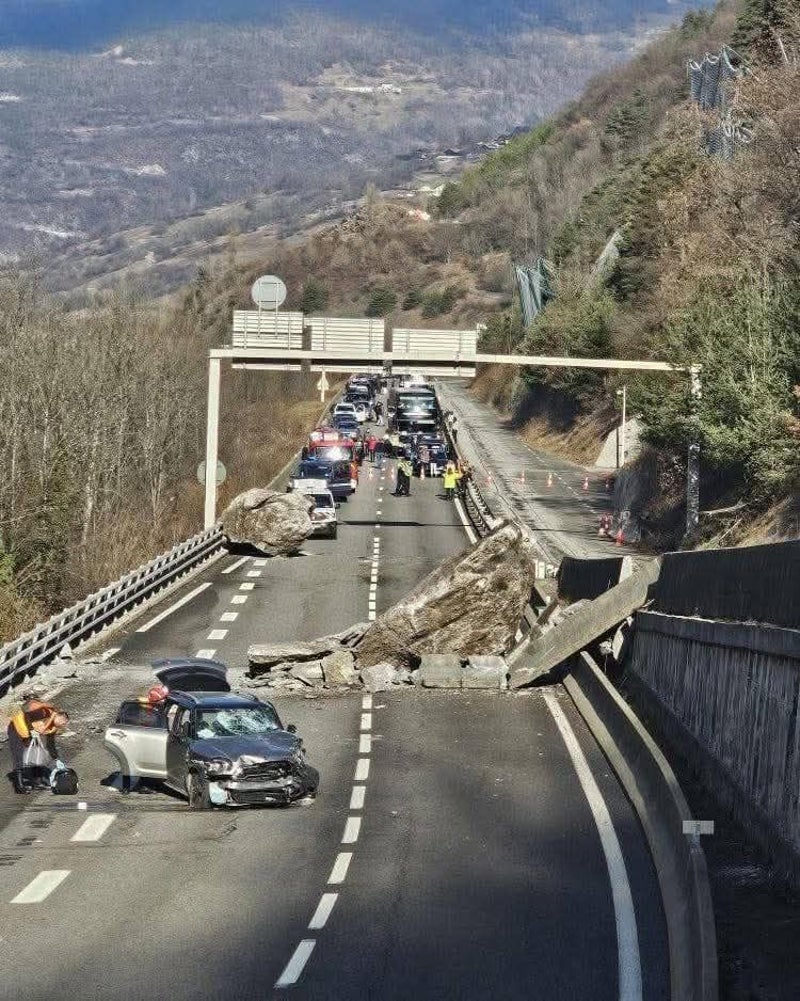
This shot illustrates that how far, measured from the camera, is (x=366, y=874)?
1848 cm

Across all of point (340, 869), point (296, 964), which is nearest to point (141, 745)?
point (340, 869)

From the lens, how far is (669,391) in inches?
2283

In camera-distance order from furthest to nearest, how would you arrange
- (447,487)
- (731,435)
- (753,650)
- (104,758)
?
(447,487), (731,435), (104,758), (753,650)

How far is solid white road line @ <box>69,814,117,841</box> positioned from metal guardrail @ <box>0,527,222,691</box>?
926cm

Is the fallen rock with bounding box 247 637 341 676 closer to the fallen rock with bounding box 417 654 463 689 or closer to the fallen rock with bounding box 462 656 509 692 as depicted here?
the fallen rock with bounding box 417 654 463 689

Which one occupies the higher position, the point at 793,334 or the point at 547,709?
the point at 793,334

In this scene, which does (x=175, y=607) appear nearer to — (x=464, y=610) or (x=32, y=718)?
(x=464, y=610)

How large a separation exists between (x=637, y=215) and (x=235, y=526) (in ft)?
170

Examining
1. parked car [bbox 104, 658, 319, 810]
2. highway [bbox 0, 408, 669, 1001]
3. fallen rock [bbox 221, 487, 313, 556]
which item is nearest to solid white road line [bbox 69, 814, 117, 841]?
highway [bbox 0, 408, 669, 1001]

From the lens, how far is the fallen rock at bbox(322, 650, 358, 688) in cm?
3344

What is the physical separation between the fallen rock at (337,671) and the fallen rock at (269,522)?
24.9 m

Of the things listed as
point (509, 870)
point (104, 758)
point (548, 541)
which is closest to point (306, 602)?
point (548, 541)

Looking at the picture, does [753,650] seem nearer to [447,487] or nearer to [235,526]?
[235,526]

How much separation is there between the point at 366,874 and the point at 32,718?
616 cm
